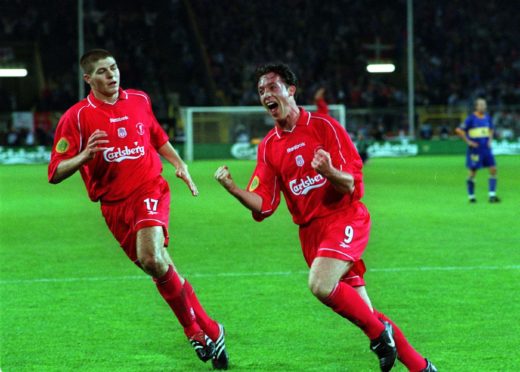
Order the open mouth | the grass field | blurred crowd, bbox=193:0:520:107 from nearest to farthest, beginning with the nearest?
1. the open mouth
2. the grass field
3. blurred crowd, bbox=193:0:520:107

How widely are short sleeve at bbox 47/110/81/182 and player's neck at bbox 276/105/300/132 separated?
1546 mm

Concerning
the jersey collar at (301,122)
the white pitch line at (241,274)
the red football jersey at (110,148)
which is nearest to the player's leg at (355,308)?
the jersey collar at (301,122)

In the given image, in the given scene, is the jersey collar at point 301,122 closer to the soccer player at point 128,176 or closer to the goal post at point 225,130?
the soccer player at point 128,176

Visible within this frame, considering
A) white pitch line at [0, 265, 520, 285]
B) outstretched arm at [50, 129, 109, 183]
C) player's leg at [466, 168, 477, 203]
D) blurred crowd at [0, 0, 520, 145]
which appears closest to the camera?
outstretched arm at [50, 129, 109, 183]

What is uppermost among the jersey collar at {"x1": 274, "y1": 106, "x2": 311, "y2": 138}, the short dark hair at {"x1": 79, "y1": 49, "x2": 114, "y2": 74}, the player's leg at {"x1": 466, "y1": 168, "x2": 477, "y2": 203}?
the short dark hair at {"x1": 79, "y1": 49, "x2": 114, "y2": 74}

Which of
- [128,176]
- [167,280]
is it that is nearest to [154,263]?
[167,280]

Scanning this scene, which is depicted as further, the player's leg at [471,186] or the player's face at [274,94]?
the player's leg at [471,186]

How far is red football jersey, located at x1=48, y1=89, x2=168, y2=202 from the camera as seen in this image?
22.5 feet

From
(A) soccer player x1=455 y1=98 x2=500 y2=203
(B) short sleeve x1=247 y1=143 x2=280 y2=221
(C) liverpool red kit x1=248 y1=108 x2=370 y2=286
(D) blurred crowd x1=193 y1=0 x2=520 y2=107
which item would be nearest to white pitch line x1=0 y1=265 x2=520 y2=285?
(B) short sleeve x1=247 y1=143 x2=280 y2=221

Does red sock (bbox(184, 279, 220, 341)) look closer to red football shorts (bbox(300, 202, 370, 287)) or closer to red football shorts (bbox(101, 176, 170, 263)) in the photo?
red football shorts (bbox(101, 176, 170, 263))

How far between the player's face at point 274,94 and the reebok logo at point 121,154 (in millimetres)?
1337

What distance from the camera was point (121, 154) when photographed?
22.6ft

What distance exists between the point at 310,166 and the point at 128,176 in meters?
1.53

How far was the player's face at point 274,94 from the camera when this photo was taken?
593 centimetres
